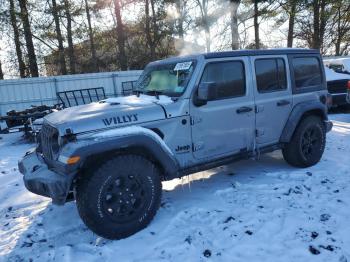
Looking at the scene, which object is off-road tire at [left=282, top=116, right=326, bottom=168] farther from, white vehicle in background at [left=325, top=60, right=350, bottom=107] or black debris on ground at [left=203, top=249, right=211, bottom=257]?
white vehicle in background at [left=325, top=60, right=350, bottom=107]

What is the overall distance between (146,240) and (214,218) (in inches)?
32.9

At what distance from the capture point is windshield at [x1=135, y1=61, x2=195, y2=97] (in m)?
4.40

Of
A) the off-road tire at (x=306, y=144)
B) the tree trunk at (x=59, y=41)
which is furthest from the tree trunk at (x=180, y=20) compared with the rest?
the off-road tire at (x=306, y=144)

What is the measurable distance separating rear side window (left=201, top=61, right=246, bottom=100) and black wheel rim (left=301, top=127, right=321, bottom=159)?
1.53 m

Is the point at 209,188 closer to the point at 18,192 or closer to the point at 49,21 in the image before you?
the point at 18,192

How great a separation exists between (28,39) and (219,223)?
19.3 meters

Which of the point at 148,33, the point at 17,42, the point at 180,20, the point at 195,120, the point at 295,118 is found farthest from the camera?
the point at 148,33

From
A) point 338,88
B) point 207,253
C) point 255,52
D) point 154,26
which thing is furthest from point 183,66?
point 154,26

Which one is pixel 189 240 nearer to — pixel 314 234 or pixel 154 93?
pixel 314 234

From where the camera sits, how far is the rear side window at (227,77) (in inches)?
177

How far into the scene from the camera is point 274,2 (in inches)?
870

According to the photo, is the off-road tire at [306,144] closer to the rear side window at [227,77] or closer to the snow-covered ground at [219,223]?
the snow-covered ground at [219,223]

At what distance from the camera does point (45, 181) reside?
3.57m

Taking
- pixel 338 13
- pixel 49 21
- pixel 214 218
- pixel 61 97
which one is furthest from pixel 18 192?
pixel 338 13
